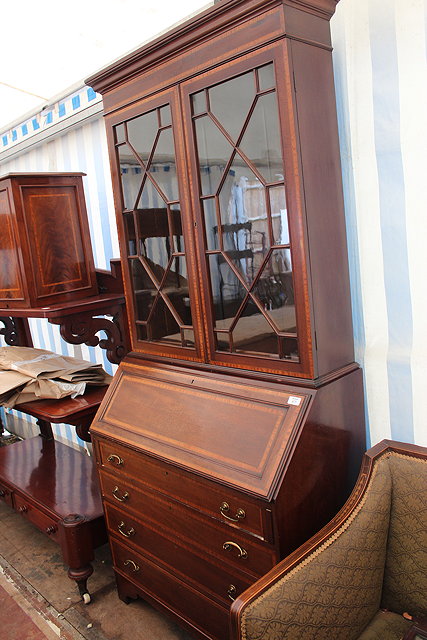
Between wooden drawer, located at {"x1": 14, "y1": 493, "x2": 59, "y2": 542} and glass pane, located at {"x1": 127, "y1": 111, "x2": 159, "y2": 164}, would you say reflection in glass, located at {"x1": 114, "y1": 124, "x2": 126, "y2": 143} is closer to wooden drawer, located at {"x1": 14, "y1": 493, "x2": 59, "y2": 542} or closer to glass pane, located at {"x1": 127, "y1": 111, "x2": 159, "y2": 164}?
glass pane, located at {"x1": 127, "y1": 111, "x2": 159, "y2": 164}

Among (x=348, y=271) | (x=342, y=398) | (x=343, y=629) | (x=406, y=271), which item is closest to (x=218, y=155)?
(x=348, y=271)

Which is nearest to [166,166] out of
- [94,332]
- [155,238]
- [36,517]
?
[155,238]

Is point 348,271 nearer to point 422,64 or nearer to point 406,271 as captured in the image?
point 406,271

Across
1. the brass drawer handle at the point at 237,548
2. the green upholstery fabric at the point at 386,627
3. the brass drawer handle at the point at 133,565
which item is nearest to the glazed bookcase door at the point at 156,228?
the brass drawer handle at the point at 237,548

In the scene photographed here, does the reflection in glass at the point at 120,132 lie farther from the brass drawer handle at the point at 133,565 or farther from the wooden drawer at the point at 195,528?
the brass drawer handle at the point at 133,565

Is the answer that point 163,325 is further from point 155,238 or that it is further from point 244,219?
point 244,219

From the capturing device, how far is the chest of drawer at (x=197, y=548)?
166cm

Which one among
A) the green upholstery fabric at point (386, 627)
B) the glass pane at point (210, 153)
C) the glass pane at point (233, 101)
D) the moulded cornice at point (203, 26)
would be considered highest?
the moulded cornice at point (203, 26)

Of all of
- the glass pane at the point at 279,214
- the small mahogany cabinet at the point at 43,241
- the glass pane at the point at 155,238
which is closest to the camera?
the glass pane at the point at 279,214

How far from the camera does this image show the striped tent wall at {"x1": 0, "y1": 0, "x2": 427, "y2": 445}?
5.44 ft

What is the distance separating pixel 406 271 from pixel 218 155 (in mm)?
721

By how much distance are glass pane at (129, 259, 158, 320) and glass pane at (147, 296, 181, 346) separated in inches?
1.4

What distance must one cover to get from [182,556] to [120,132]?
63.6 inches

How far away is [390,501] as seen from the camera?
5.34 ft
